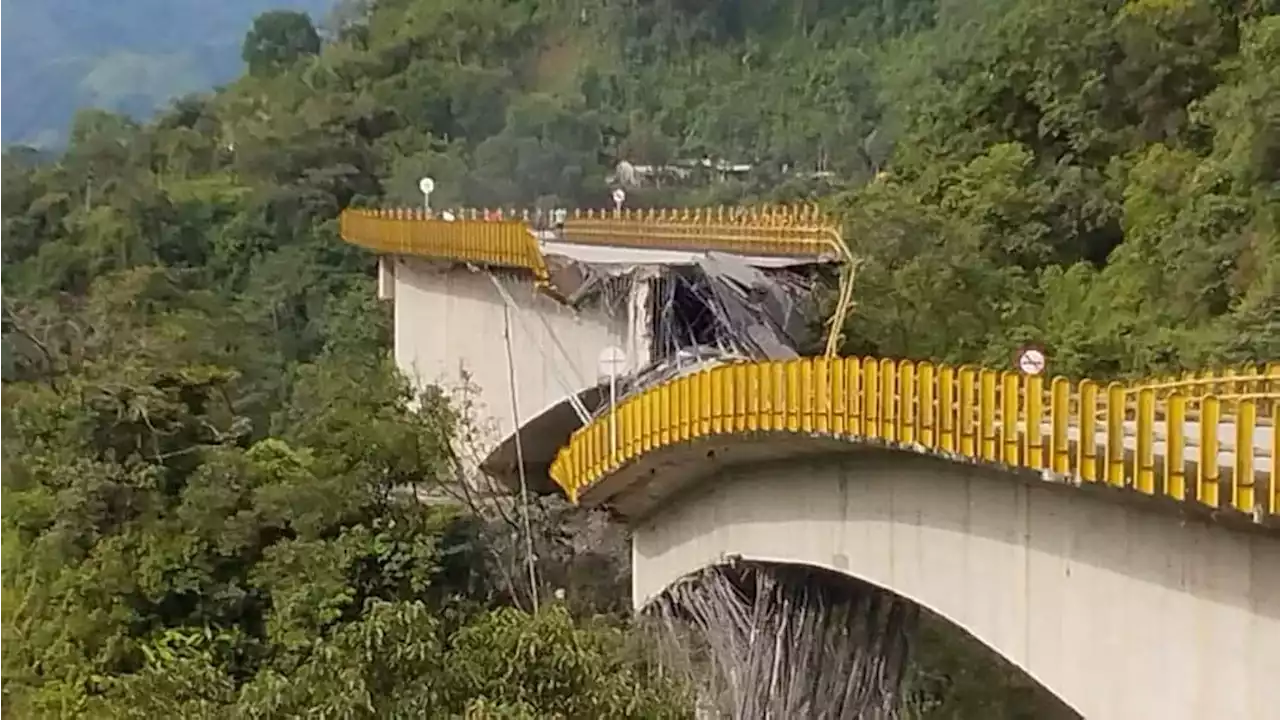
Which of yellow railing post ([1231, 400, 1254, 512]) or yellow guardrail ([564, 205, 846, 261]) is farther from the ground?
yellow guardrail ([564, 205, 846, 261])

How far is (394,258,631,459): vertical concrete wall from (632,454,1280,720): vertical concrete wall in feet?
19.8

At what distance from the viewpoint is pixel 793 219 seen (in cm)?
2597

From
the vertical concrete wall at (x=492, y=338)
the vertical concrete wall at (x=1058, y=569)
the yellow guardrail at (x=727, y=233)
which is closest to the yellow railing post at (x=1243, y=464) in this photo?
the vertical concrete wall at (x=1058, y=569)

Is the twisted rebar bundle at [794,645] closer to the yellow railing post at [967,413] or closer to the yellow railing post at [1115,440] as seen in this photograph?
the yellow railing post at [967,413]

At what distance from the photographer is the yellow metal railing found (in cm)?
2422

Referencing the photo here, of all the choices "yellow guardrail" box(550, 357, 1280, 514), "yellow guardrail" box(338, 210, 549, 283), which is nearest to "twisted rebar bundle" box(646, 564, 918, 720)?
"yellow guardrail" box(550, 357, 1280, 514)

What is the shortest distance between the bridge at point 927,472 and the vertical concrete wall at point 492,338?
0.14 metres

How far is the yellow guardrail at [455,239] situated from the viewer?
2653 cm

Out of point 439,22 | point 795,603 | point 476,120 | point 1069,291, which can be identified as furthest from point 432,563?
point 439,22

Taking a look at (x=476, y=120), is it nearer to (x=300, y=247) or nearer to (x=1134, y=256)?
(x=300, y=247)

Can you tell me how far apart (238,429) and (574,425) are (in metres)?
5.95

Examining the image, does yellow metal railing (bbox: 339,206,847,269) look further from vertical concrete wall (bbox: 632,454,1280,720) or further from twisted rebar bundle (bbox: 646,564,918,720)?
vertical concrete wall (bbox: 632,454,1280,720)

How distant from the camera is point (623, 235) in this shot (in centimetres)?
3042

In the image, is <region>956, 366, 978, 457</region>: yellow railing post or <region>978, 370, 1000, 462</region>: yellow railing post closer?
<region>978, 370, 1000, 462</region>: yellow railing post
